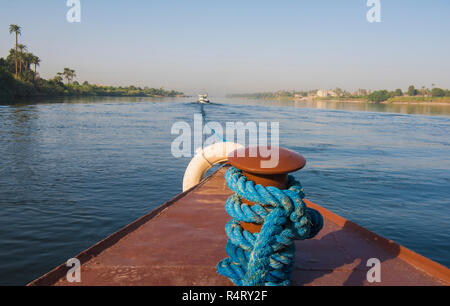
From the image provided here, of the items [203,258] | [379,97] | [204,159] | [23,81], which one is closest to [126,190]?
[204,159]

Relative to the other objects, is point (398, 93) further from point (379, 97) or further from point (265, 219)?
point (265, 219)

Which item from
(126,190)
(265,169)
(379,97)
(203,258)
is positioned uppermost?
(379,97)

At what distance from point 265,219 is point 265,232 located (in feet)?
0.37

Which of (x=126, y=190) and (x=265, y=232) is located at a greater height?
(x=265, y=232)

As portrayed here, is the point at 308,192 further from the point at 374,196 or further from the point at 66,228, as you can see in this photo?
the point at 66,228

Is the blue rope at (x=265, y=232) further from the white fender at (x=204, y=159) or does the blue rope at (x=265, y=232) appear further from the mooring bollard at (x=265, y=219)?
the white fender at (x=204, y=159)

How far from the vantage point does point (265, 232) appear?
2.71m

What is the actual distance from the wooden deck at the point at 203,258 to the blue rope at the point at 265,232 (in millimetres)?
425

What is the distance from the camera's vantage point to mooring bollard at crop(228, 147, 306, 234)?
274 centimetres

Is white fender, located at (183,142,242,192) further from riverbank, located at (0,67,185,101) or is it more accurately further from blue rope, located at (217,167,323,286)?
riverbank, located at (0,67,185,101)

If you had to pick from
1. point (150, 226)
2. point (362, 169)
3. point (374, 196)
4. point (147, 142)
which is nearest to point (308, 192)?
point (374, 196)

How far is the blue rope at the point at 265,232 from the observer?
2729 millimetres

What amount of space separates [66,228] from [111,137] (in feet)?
54.2
